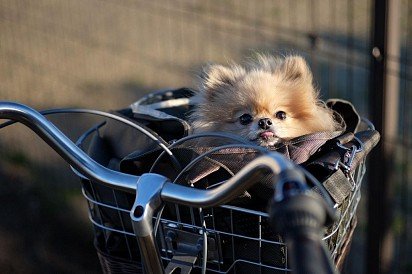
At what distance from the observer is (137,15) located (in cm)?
416

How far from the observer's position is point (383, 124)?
2453mm

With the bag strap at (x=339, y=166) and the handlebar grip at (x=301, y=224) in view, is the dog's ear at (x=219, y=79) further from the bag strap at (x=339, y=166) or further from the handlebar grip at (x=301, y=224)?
the handlebar grip at (x=301, y=224)

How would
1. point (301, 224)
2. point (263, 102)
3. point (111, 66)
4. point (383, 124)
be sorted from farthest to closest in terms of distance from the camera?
1. point (111, 66)
2. point (383, 124)
3. point (263, 102)
4. point (301, 224)

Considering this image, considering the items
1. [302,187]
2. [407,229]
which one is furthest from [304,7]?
[302,187]

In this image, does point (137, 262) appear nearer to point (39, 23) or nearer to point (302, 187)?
point (302, 187)

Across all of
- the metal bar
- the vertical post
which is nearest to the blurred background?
the vertical post

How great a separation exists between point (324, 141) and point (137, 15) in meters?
2.95

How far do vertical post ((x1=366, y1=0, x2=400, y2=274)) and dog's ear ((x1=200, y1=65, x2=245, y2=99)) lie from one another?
0.81 meters

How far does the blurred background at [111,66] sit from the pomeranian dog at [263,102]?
1.18 meters

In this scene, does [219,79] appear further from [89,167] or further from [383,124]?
[383,124]

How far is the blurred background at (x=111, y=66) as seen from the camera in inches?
122

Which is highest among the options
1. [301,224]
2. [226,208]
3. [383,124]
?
[301,224]

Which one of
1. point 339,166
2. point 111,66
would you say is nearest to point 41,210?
point 111,66

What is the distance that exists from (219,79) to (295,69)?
8.2 inches
